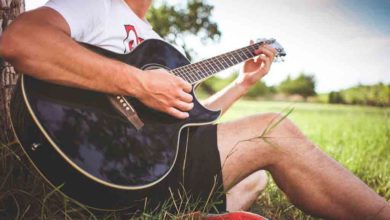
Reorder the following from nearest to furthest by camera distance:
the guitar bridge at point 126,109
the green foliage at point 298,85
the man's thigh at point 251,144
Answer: the guitar bridge at point 126,109 → the man's thigh at point 251,144 → the green foliage at point 298,85

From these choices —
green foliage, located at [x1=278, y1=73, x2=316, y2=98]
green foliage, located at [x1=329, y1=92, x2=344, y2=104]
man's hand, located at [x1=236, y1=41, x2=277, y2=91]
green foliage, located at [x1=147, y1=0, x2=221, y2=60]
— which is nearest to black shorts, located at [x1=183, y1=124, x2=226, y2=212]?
man's hand, located at [x1=236, y1=41, x2=277, y2=91]

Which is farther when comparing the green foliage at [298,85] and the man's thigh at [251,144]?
the green foliage at [298,85]

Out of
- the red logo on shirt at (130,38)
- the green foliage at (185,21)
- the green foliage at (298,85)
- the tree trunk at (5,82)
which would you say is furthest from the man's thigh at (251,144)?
the green foliage at (298,85)

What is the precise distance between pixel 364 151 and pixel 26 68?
378 centimetres

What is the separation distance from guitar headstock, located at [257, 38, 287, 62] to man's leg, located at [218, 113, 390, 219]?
91cm

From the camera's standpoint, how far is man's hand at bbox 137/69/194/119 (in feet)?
5.15

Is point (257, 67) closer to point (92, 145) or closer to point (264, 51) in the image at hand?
point (264, 51)

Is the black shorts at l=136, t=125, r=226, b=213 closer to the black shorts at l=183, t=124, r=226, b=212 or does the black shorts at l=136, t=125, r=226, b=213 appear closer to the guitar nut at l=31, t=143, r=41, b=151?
the black shorts at l=183, t=124, r=226, b=212

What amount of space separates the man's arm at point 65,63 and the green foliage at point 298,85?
5501 centimetres

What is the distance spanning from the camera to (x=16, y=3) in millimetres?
2080

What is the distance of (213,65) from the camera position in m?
2.16

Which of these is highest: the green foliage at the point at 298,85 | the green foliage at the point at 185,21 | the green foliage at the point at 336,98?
the green foliage at the point at 185,21

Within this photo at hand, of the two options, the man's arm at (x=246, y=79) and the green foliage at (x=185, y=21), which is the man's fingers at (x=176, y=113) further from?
the green foliage at (x=185, y=21)

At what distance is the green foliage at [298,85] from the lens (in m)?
55.8
